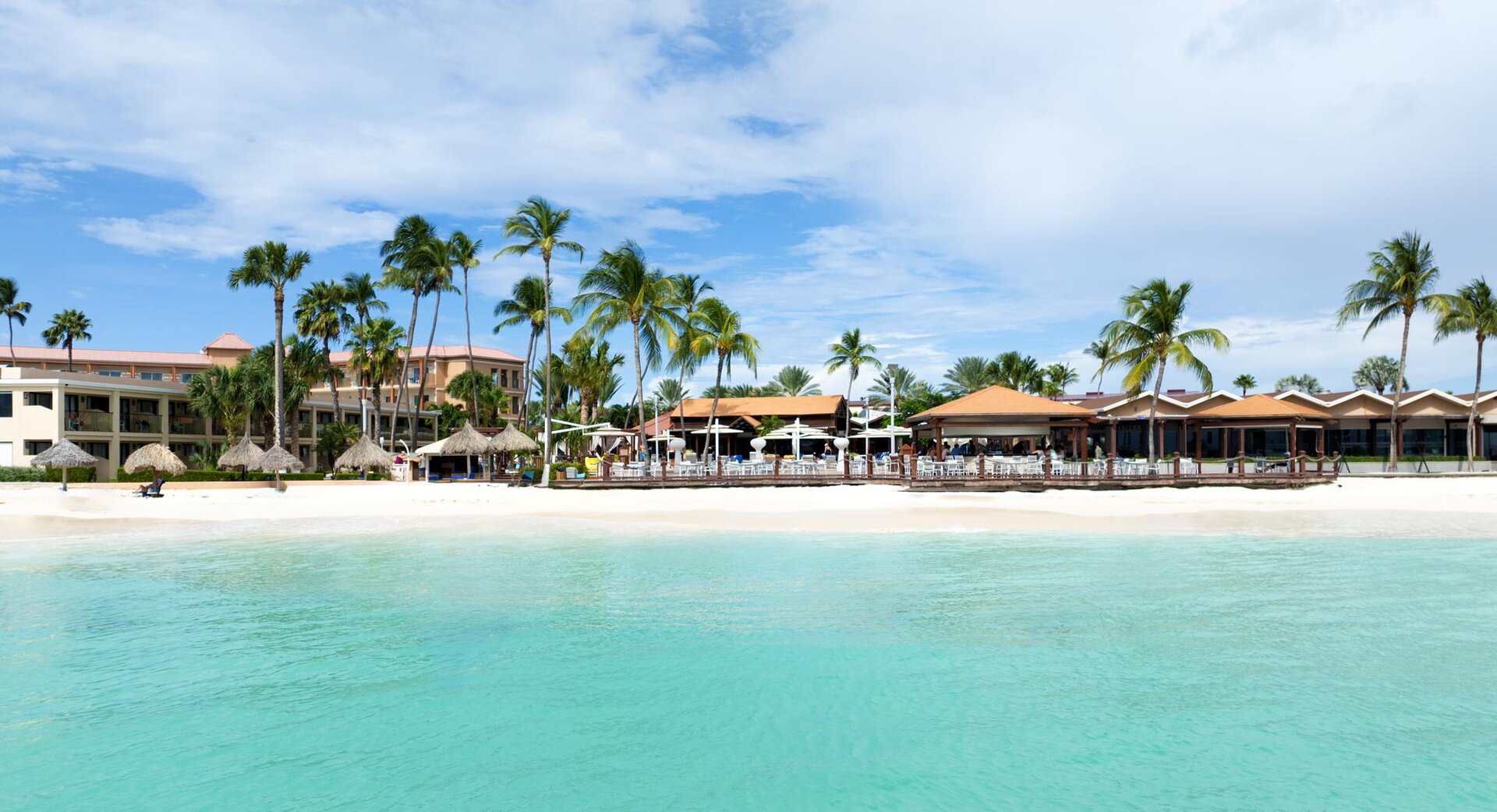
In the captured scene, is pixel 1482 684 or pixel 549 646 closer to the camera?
pixel 1482 684

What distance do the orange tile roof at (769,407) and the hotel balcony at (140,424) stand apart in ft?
90.9

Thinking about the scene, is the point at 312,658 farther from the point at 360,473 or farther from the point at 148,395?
the point at 148,395

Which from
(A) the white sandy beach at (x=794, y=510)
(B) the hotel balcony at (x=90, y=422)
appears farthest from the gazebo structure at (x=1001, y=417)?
(B) the hotel balcony at (x=90, y=422)

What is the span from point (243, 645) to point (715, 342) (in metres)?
A: 27.2

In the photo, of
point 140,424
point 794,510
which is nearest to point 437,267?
point 140,424

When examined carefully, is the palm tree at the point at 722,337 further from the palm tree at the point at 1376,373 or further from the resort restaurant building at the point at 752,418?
the palm tree at the point at 1376,373

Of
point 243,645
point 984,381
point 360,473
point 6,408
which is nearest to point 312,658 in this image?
point 243,645

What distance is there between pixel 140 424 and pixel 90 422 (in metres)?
2.52

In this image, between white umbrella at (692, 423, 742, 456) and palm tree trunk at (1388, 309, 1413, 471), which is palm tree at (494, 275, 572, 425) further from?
palm tree trunk at (1388, 309, 1413, 471)

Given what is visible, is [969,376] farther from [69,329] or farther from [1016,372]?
[69,329]

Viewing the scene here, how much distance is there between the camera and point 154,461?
3272 cm

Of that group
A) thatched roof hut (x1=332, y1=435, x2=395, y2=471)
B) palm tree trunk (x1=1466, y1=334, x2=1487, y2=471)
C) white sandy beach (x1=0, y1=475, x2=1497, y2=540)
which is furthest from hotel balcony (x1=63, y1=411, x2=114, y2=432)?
palm tree trunk (x1=1466, y1=334, x2=1487, y2=471)

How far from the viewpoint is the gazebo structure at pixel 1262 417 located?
38.7 meters

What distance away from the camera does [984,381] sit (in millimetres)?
64312
